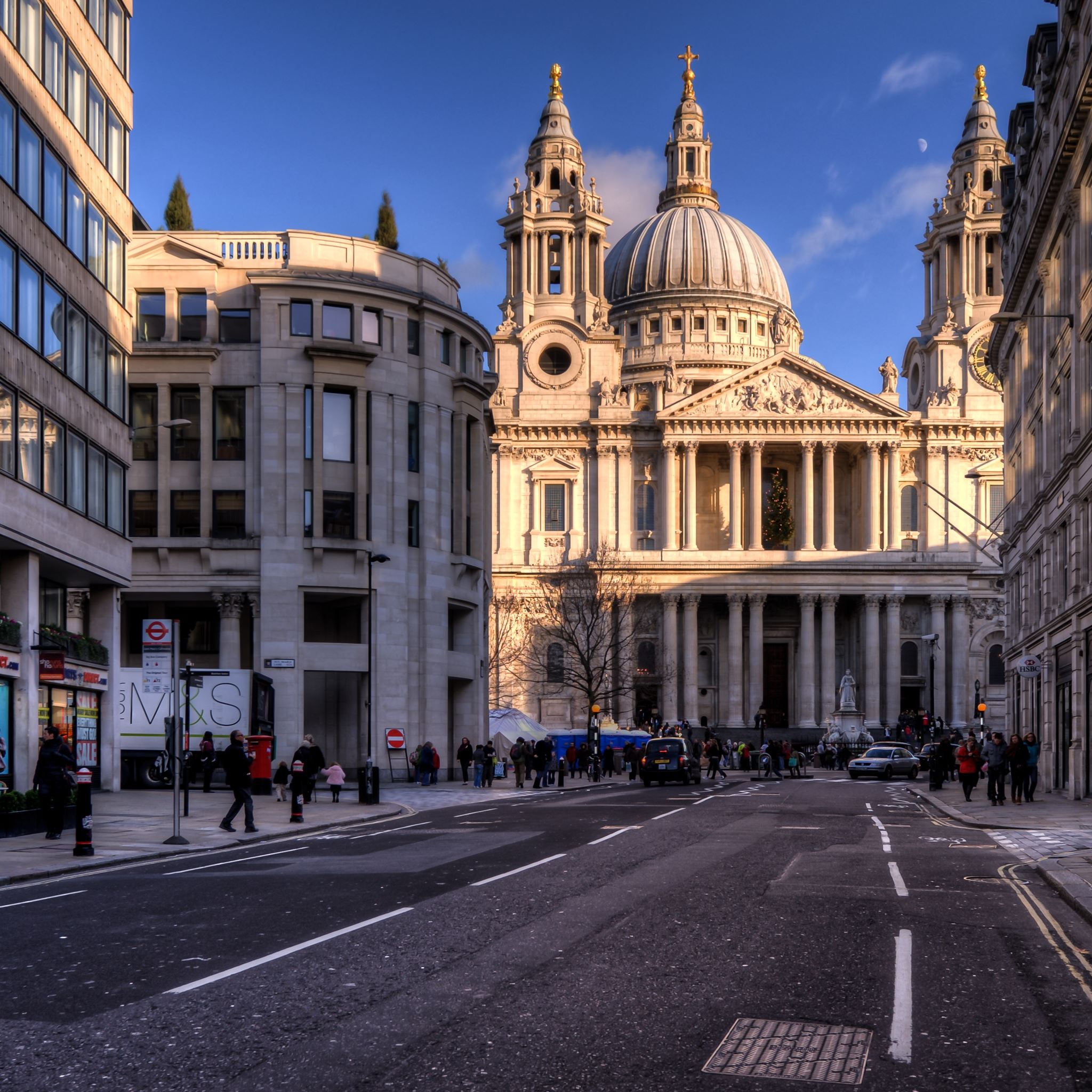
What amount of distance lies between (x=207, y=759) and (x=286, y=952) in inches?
1171

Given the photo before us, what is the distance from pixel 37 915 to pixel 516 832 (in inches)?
469

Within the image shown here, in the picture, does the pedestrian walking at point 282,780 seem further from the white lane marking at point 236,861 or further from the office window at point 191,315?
the office window at point 191,315

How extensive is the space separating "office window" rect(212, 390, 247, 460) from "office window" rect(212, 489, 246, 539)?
4.11 ft

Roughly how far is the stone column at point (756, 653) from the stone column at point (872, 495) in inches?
332

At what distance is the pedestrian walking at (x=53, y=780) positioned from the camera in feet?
77.7

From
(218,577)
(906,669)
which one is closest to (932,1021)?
(218,577)

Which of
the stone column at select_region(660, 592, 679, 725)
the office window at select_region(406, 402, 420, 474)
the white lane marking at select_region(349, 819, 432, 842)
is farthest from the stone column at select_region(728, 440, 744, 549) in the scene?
the white lane marking at select_region(349, 819, 432, 842)

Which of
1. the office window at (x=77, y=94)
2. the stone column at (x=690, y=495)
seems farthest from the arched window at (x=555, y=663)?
the office window at (x=77, y=94)

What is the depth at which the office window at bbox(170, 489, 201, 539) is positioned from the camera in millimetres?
52281

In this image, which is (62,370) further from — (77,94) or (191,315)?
(191,315)

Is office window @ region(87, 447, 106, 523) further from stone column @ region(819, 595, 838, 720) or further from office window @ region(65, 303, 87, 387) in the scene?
stone column @ region(819, 595, 838, 720)

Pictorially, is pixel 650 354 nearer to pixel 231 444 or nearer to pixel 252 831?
pixel 231 444

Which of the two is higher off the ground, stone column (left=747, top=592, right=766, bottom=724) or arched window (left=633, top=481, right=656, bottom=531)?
arched window (left=633, top=481, right=656, bottom=531)

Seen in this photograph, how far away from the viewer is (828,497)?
99.2m
